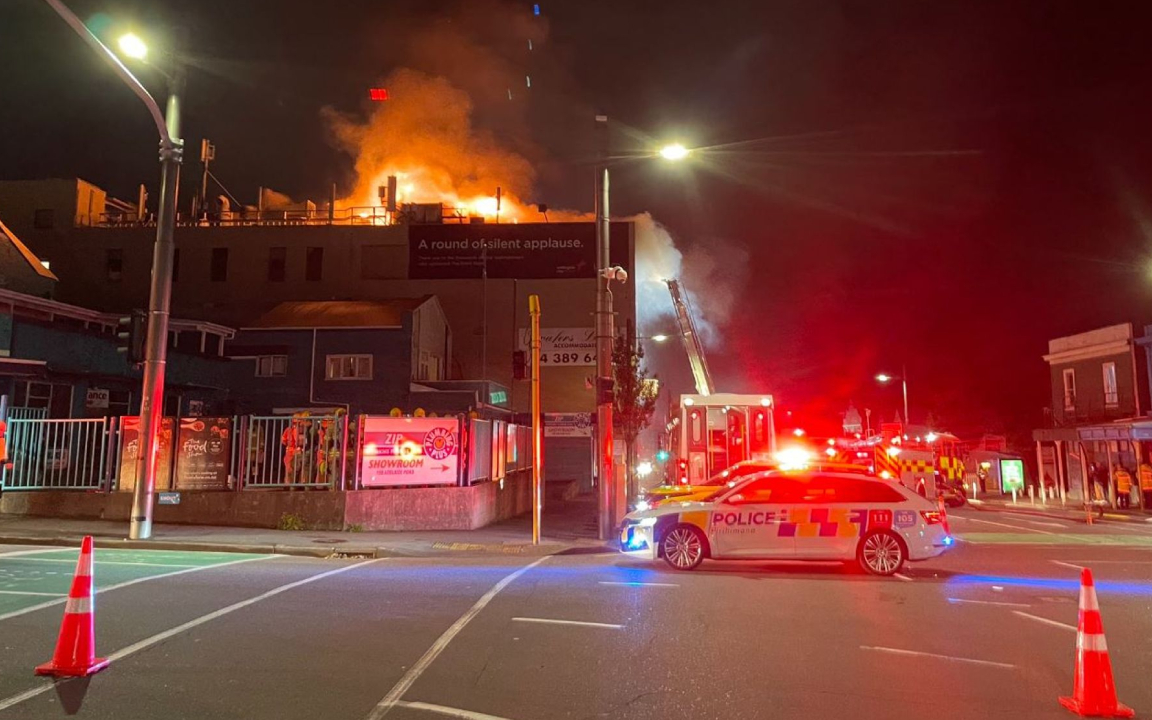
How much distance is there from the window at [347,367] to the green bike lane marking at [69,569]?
844 inches

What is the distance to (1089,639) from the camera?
5.17 m

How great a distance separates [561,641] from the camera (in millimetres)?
6898

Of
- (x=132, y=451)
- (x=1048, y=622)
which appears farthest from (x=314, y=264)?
(x=1048, y=622)

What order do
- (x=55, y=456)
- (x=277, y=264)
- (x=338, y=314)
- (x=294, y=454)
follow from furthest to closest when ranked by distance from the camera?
(x=277, y=264)
(x=338, y=314)
(x=55, y=456)
(x=294, y=454)

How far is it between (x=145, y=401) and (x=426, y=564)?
6119 millimetres

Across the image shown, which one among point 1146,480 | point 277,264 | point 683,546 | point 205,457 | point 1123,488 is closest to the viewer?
point 683,546

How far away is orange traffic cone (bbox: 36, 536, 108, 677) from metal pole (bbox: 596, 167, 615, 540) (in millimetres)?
9799

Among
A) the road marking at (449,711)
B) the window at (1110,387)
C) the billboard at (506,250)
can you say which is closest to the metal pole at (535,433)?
the road marking at (449,711)

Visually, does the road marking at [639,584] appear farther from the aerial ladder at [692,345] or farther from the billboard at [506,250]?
the billboard at [506,250]

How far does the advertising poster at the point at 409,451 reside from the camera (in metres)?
16.3

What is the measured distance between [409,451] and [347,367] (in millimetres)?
18929

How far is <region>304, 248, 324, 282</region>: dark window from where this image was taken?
4325cm

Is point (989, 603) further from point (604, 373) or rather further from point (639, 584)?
point (604, 373)

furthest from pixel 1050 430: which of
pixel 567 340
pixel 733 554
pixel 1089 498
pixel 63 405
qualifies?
pixel 63 405
